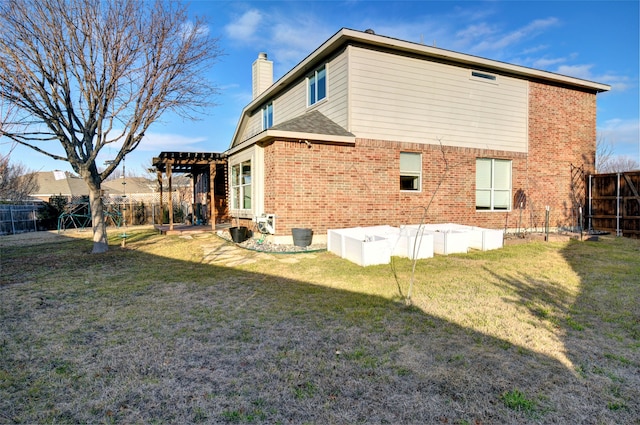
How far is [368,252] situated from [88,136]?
26.4ft

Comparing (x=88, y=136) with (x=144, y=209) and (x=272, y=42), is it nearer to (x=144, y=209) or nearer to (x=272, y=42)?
(x=272, y=42)

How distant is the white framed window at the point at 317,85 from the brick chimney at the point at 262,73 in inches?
198

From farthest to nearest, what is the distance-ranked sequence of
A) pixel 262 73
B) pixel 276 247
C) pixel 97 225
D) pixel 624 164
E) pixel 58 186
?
pixel 624 164, pixel 58 186, pixel 262 73, pixel 97 225, pixel 276 247

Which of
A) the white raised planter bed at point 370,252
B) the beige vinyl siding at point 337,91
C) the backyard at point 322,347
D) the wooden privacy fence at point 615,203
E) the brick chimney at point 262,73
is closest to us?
the backyard at point 322,347

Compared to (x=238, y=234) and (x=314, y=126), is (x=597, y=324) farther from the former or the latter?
(x=238, y=234)

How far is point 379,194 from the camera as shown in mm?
10375

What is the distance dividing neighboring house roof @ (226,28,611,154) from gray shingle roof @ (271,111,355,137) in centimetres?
3

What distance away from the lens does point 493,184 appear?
1223 cm

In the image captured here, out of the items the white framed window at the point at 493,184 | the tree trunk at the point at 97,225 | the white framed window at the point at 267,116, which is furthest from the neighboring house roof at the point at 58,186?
the white framed window at the point at 493,184

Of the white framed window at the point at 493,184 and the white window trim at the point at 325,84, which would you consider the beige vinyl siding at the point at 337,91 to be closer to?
the white window trim at the point at 325,84

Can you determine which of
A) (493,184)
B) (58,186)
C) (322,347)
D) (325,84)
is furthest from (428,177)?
(58,186)

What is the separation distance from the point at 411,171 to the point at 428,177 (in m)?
0.63

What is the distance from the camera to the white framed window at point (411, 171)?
10.8 metres

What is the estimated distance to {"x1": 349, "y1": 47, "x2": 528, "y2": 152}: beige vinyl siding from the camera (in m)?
10.0
